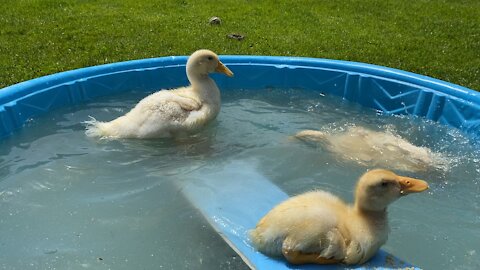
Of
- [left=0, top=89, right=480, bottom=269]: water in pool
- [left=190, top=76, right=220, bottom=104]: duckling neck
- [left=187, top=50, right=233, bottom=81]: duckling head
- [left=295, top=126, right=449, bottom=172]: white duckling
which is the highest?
[left=187, top=50, right=233, bottom=81]: duckling head

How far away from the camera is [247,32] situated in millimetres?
8328

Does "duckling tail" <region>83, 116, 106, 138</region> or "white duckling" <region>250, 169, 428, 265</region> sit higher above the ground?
"white duckling" <region>250, 169, 428, 265</region>

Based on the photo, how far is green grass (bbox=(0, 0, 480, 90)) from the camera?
7.00 m

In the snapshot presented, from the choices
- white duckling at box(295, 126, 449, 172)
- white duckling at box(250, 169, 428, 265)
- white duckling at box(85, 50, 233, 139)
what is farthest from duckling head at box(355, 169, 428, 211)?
white duckling at box(85, 50, 233, 139)

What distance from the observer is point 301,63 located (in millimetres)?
6137

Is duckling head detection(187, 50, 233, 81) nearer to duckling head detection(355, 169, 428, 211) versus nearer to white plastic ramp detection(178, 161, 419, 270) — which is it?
white plastic ramp detection(178, 161, 419, 270)

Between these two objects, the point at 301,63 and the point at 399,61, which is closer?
the point at 301,63

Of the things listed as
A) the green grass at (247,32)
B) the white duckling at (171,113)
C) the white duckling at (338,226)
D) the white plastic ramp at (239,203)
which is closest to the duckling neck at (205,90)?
Result: the white duckling at (171,113)

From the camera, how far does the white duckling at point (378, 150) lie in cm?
433

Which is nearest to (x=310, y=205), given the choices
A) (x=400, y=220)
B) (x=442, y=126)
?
(x=400, y=220)

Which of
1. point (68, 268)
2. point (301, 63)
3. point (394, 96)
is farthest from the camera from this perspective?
point (301, 63)

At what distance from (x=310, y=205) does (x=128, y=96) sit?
3.43m

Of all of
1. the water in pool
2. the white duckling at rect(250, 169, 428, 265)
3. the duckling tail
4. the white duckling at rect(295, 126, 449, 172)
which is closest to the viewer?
the white duckling at rect(250, 169, 428, 265)

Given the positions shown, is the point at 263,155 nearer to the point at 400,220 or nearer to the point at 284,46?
the point at 400,220
